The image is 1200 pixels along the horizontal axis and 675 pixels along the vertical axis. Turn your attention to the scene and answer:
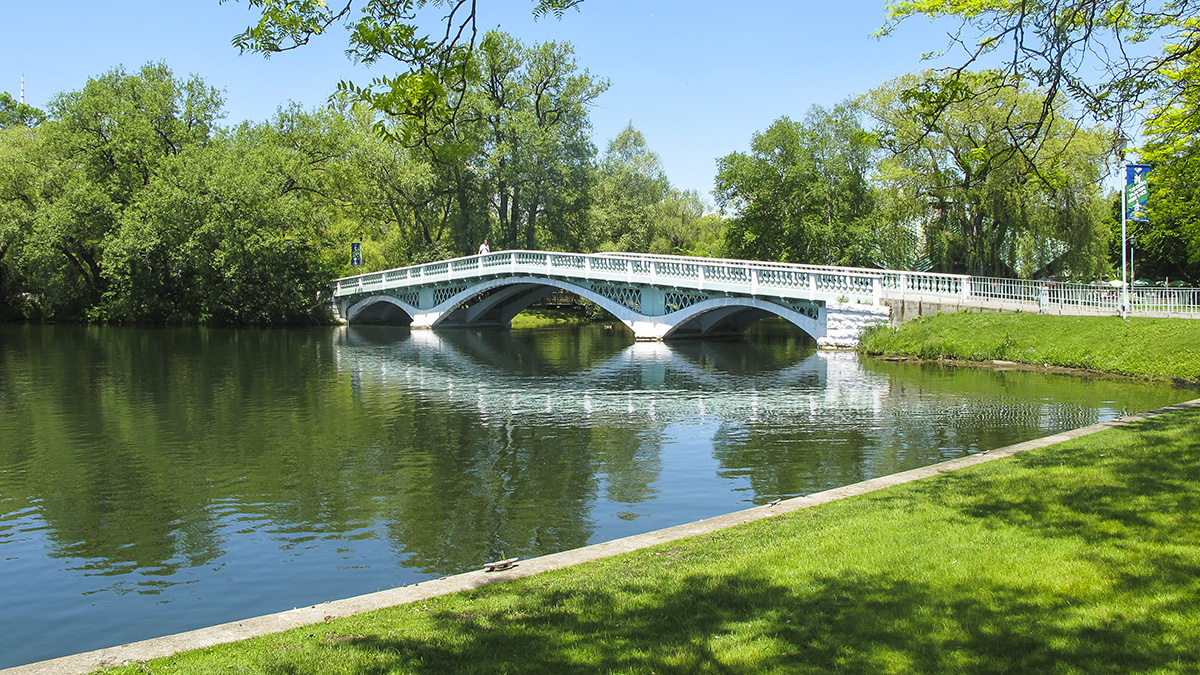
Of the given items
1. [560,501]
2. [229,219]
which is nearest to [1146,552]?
[560,501]

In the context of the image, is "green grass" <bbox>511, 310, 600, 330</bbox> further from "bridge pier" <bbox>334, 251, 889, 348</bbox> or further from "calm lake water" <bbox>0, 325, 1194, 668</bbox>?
"calm lake water" <bbox>0, 325, 1194, 668</bbox>

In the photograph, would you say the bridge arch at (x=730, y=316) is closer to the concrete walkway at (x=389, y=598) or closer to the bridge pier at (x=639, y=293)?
the bridge pier at (x=639, y=293)

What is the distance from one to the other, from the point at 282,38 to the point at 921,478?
7.98 meters

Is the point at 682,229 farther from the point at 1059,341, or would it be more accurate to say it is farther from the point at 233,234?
the point at 1059,341

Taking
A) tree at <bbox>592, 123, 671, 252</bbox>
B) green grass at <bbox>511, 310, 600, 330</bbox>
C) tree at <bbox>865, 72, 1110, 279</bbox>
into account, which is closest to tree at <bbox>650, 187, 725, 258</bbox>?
tree at <bbox>592, 123, 671, 252</bbox>

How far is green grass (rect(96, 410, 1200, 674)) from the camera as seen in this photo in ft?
16.4

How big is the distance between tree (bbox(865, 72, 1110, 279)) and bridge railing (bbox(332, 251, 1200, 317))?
3603 millimetres

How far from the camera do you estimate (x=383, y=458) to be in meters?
14.5

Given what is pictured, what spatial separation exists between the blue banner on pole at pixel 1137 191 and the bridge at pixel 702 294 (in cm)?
468

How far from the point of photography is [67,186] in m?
47.2

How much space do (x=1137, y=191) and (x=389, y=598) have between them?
2119 cm

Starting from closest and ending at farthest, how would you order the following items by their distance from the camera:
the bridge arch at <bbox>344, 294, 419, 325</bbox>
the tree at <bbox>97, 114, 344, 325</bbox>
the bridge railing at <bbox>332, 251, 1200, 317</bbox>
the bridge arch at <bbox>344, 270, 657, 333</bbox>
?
the bridge railing at <bbox>332, 251, 1200, 317</bbox>, the tree at <bbox>97, 114, 344, 325</bbox>, the bridge arch at <bbox>344, 270, 657, 333</bbox>, the bridge arch at <bbox>344, 294, 419, 325</bbox>

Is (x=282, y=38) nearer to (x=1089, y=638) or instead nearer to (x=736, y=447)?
(x=1089, y=638)

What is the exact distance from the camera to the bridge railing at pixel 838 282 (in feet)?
88.3
